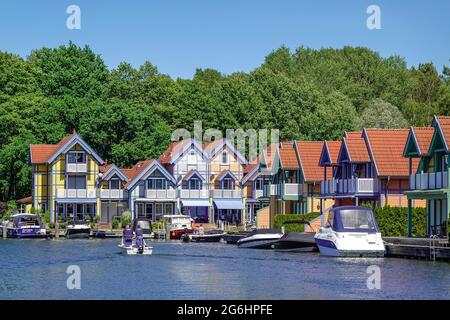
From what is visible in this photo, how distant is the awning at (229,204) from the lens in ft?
412

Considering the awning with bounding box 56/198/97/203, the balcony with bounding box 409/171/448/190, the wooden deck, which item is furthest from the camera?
the awning with bounding box 56/198/97/203

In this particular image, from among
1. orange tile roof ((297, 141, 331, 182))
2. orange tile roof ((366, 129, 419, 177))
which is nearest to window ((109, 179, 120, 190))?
orange tile roof ((297, 141, 331, 182))

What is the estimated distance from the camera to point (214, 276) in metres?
55.2

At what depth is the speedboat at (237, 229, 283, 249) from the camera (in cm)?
8169

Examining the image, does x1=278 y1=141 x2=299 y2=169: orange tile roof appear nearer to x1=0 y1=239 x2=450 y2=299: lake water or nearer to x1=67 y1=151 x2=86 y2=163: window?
x1=0 y1=239 x2=450 y2=299: lake water

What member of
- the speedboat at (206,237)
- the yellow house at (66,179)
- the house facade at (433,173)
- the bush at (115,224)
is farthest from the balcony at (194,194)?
the house facade at (433,173)

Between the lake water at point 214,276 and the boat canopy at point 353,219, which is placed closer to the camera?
the lake water at point 214,276

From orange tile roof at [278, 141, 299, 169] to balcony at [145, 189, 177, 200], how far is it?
23.3 m

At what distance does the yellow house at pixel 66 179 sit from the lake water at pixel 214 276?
148 feet

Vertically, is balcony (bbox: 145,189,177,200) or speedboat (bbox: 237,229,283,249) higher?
balcony (bbox: 145,189,177,200)

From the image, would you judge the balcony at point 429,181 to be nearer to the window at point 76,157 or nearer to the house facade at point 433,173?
the house facade at point 433,173

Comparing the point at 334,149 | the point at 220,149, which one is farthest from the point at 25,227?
the point at 220,149

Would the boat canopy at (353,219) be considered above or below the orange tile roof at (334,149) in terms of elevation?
below

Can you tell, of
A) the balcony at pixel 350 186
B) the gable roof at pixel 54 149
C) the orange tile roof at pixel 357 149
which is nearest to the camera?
the balcony at pixel 350 186
